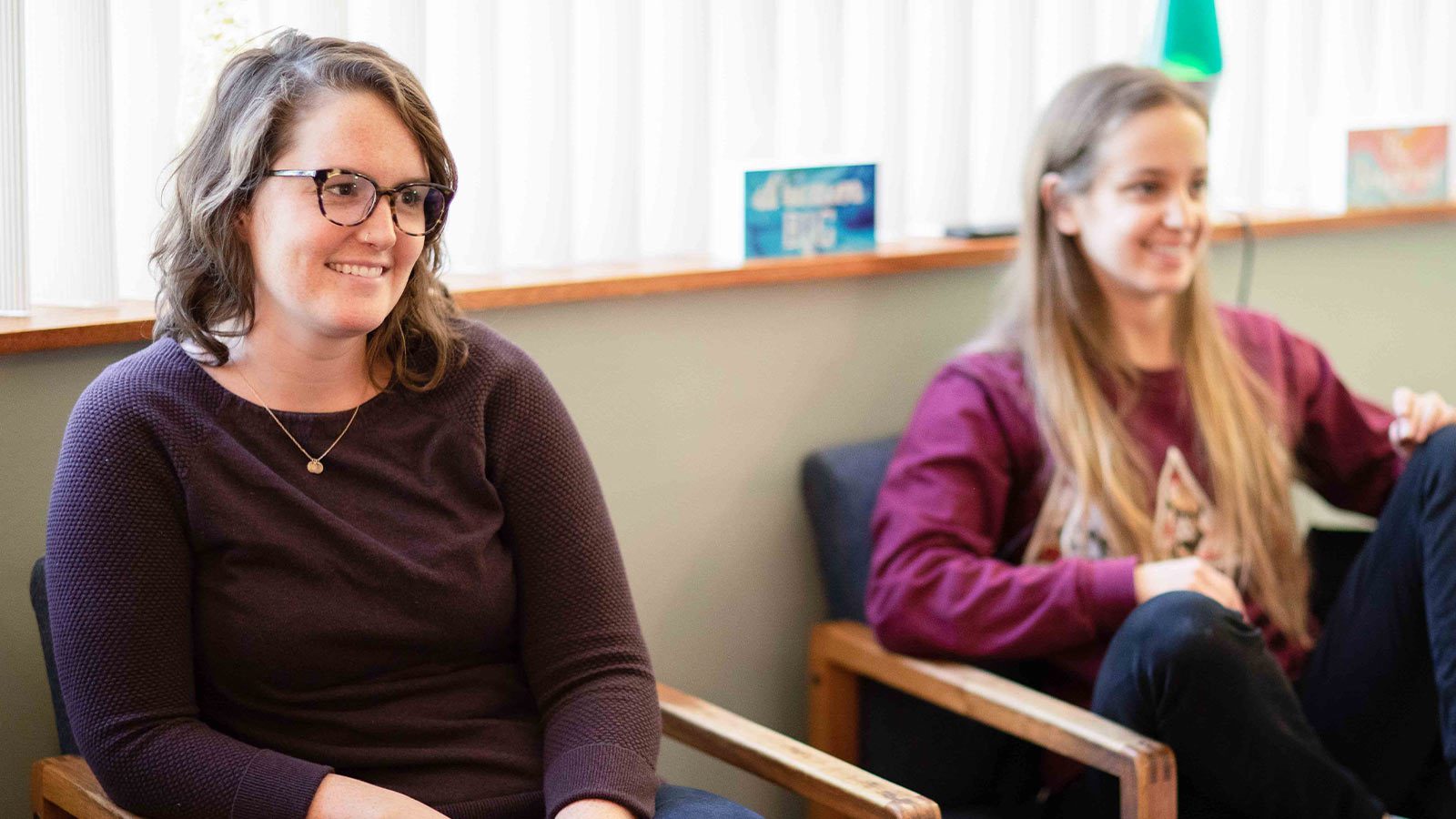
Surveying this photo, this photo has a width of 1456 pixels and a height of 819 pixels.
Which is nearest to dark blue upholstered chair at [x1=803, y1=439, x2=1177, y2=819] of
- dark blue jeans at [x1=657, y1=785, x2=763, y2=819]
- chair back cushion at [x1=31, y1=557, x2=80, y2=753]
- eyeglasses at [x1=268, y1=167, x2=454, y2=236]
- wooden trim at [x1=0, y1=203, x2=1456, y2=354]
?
wooden trim at [x1=0, y1=203, x2=1456, y2=354]

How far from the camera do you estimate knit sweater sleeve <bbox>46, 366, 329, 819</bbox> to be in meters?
1.32

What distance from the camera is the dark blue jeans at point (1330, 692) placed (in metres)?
1.62

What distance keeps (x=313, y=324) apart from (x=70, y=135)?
46cm

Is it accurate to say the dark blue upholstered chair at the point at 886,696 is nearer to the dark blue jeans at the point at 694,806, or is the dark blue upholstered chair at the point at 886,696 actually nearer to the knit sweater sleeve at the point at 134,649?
the dark blue jeans at the point at 694,806

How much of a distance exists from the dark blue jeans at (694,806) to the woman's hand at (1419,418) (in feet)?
3.30

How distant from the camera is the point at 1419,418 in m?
1.95

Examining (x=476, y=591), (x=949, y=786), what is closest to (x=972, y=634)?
(x=949, y=786)

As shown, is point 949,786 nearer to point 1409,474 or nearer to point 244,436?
point 1409,474

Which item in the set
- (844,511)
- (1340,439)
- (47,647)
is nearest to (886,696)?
(844,511)

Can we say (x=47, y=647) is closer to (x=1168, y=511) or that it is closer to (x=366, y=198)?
(x=366, y=198)

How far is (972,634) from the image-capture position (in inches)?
71.2

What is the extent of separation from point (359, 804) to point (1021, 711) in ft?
2.36

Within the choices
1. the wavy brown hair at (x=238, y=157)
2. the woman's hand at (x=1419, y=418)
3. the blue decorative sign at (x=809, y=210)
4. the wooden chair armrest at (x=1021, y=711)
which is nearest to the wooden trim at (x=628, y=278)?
the blue decorative sign at (x=809, y=210)

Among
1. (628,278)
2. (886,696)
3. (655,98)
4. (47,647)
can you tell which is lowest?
(886,696)
